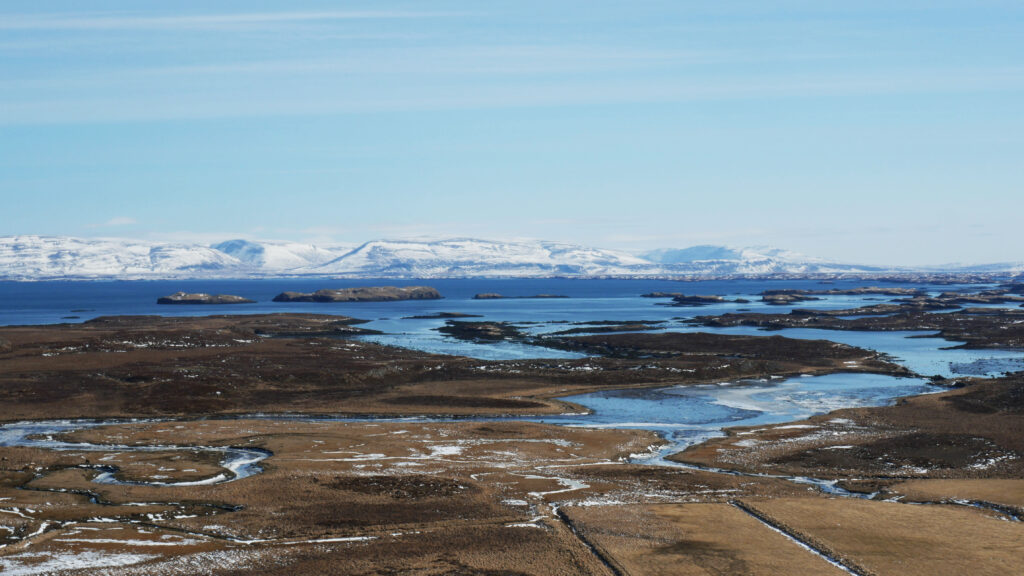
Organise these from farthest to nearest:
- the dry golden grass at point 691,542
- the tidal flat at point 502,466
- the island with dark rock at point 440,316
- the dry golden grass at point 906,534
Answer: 1. the island with dark rock at point 440,316
2. the tidal flat at point 502,466
3. the dry golden grass at point 691,542
4. the dry golden grass at point 906,534

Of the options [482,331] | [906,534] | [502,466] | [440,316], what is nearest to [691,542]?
[906,534]

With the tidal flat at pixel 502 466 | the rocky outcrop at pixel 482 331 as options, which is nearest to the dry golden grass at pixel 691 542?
the tidal flat at pixel 502 466

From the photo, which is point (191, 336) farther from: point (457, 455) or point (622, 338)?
point (457, 455)

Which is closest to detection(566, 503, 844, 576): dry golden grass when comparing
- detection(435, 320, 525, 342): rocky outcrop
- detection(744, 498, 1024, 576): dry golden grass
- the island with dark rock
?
detection(744, 498, 1024, 576): dry golden grass

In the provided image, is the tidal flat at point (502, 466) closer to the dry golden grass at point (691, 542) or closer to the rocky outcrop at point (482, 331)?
the dry golden grass at point (691, 542)

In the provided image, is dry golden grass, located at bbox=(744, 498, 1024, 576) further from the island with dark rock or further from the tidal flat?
the island with dark rock

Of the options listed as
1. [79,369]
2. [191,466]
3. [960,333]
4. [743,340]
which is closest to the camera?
[191,466]

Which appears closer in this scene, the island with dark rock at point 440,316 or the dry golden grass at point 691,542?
the dry golden grass at point 691,542

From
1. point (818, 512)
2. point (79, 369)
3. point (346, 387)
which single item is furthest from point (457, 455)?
point (79, 369)
